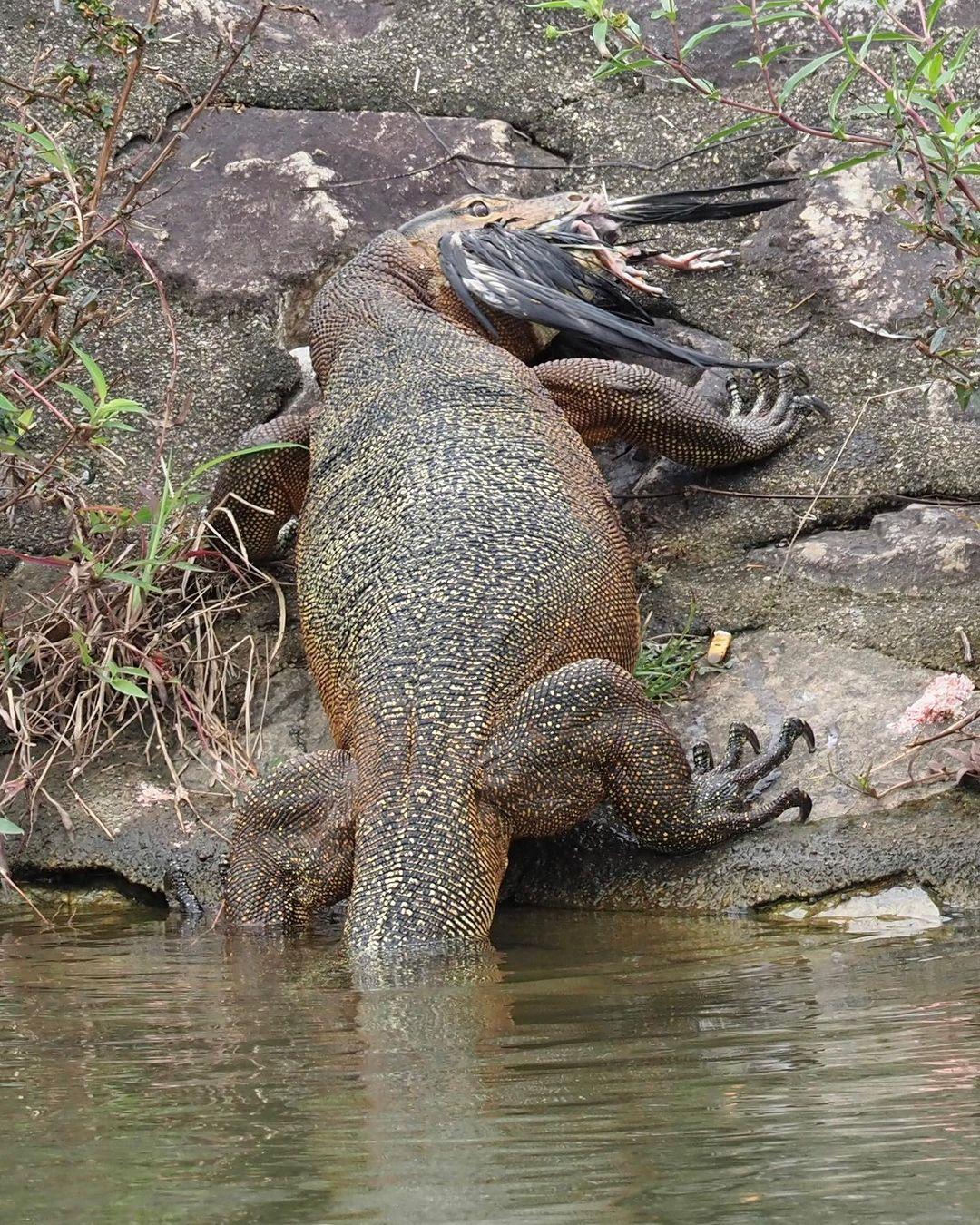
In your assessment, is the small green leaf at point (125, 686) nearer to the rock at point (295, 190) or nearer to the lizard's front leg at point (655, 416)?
the lizard's front leg at point (655, 416)

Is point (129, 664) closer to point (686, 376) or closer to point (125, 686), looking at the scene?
point (125, 686)

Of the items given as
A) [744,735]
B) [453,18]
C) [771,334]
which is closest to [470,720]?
[744,735]

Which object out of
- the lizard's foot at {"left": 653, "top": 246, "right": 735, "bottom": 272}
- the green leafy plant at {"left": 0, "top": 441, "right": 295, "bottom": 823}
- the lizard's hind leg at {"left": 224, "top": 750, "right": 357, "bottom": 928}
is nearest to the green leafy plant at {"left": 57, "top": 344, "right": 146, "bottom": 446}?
the green leafy plant at {"left": 0, "top": 441, "right": 295, "bottom": 823}

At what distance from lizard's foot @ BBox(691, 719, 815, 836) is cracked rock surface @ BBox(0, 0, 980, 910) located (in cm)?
7

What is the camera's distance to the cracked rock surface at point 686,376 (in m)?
5.40

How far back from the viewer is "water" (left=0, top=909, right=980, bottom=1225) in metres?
2.38

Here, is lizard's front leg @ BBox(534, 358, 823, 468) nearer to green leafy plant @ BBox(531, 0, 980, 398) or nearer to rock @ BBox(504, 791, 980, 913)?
green leafy plant @ BBox(531, 0, 980, 398)

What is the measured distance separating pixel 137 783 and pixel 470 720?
162cm

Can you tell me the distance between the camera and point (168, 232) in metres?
7.67

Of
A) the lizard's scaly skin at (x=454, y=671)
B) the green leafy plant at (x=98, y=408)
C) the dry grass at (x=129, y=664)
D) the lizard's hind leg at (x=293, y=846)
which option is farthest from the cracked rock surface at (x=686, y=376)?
the green leafy plant at (x=98, y=408)

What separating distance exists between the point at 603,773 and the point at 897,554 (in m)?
1.56

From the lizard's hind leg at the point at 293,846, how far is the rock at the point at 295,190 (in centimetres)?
278

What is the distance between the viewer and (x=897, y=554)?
19.9ft

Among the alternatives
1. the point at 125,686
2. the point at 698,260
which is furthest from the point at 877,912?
the point at 698,260
